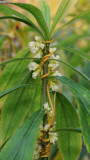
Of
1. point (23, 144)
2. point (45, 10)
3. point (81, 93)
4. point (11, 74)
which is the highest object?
point (45, 10)

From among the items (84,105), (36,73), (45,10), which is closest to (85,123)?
(84,105)

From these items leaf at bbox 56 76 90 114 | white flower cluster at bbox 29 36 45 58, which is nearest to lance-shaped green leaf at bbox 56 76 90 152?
leaf at bbox 56 76 90 114

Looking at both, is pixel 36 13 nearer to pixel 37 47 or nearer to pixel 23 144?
pixel 37 47

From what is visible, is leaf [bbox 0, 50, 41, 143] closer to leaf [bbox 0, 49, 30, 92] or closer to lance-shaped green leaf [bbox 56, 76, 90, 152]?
leaf [bbox 0, 49, 30, 92]

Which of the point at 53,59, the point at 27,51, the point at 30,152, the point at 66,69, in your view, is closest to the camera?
the point at 30,152

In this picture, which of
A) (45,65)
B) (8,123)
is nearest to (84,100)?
(45,65)

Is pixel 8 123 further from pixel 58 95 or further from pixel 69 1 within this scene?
pixel 69 1

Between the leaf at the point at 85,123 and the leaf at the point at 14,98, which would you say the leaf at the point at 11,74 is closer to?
the leaf at the point at 14,98
